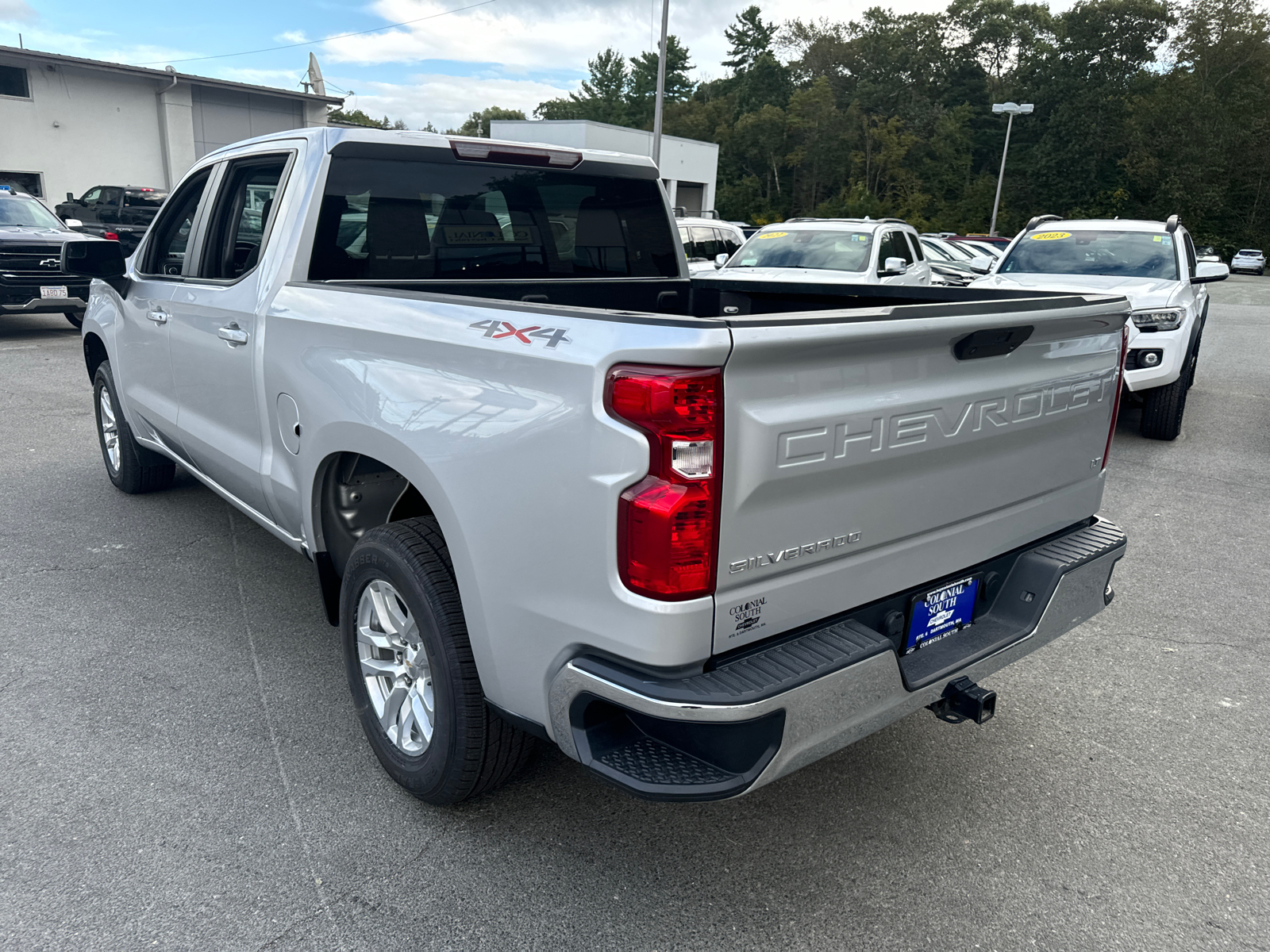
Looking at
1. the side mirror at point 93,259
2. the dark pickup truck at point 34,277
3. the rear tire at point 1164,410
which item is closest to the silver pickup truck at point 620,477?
the side mirror at point 93,259

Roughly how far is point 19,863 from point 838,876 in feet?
7.29

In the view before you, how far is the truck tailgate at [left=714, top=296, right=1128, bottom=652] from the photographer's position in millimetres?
1967

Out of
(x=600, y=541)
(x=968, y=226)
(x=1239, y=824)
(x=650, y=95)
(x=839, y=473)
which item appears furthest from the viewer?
(x=650, y=95)

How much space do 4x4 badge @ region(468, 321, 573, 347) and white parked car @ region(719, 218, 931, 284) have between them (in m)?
8.84

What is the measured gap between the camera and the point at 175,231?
4.48 meters

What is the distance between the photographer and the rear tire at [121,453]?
5.37 m

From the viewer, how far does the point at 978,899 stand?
2.48 meters

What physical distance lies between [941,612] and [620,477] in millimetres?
1169

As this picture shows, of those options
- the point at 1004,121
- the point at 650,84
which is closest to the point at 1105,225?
the point at 1004,121

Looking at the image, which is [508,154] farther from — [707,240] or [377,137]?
[707,240]

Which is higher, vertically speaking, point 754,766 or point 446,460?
point 446,460

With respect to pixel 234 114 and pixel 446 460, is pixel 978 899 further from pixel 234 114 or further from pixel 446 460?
pixel 234 114

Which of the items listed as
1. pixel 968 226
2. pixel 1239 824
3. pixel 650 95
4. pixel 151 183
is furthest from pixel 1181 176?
pixel 1239 824

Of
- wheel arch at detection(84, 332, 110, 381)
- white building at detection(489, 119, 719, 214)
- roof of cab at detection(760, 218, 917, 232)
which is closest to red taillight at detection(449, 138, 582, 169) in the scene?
wheel arch at detection(84, 332, 110, 381)
